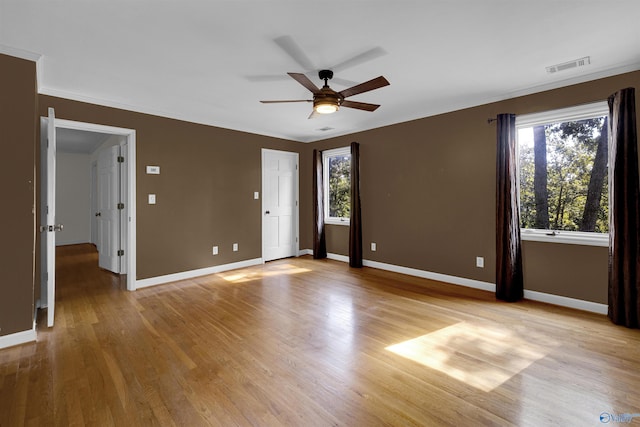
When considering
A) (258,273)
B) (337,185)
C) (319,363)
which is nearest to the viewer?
(319,363)

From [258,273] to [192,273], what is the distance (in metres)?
1.00

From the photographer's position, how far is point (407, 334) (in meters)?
2.72

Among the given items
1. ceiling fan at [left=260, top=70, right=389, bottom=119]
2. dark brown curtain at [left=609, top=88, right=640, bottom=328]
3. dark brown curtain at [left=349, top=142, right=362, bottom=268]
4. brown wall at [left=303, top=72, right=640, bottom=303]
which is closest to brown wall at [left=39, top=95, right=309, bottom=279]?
dark brown curtain at [left=349, top=142, right=362, bottom=268]

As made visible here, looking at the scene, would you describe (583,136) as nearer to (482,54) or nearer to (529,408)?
(482,54)

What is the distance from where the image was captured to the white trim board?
10.5 feet

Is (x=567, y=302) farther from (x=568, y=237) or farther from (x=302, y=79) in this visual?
(x=302, y=79)

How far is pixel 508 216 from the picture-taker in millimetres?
3572

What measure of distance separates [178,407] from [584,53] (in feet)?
13.8

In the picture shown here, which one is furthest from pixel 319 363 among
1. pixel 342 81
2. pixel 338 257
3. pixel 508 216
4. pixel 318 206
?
pixel 318 206

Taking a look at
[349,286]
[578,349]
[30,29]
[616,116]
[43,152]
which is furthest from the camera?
[349,286]

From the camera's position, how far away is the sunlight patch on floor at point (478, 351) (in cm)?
210

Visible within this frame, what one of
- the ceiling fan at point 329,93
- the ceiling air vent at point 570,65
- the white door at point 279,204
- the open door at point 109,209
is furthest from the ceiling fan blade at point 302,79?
the open door at point 109,209

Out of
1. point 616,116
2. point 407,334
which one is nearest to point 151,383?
point 407,334

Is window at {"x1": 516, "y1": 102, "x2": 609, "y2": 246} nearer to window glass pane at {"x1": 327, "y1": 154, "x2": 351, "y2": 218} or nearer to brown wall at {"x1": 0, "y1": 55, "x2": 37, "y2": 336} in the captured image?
window glass pane at {"x1": 327, "y1": 154, "x2": 351, "y2": 218}
